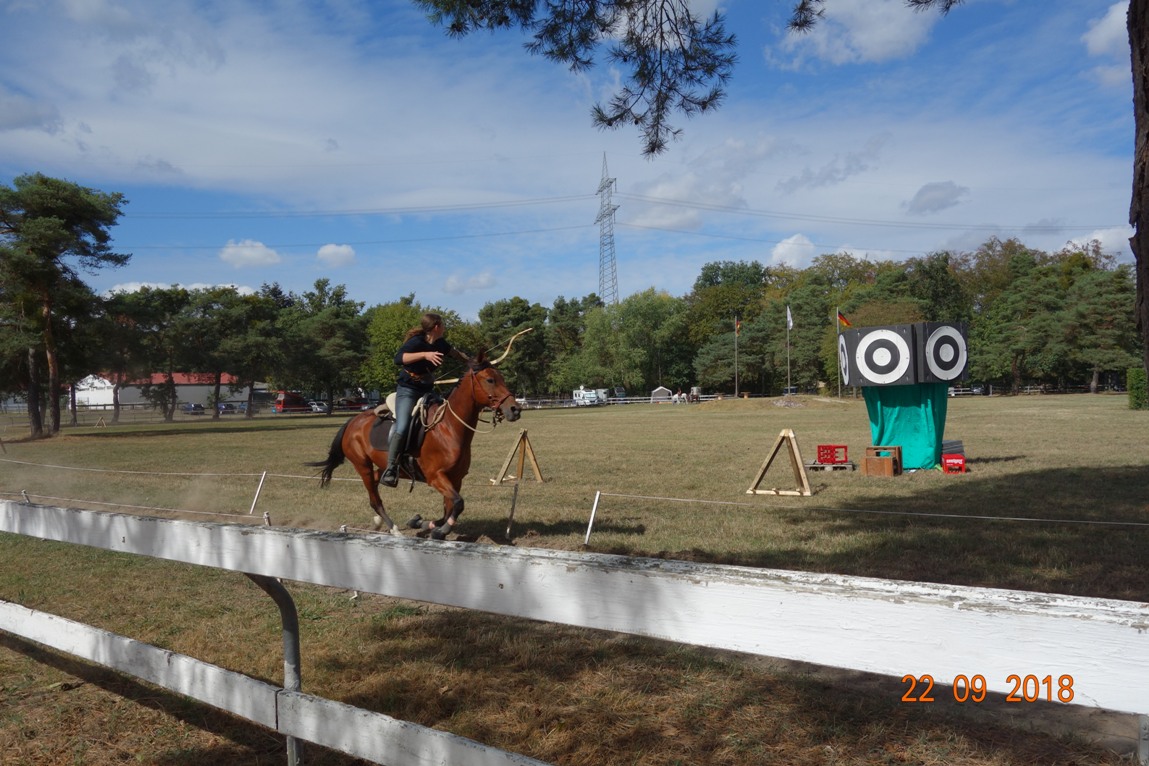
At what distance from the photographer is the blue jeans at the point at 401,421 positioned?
28.8ft

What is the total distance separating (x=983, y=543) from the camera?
8.52 m

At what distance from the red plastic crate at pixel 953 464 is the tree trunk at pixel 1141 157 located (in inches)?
483

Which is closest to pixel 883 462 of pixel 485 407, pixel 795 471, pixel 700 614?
pixel 795 471

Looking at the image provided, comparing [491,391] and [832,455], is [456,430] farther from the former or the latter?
[832,455]

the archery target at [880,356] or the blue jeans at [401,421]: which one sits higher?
the archery target at [880,356]

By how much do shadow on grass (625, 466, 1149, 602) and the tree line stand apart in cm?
2602

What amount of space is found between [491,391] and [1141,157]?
19.9 ft

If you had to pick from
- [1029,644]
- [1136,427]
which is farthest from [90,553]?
[1136,427]

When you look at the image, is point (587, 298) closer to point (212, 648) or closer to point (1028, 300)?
point (1028, 300)

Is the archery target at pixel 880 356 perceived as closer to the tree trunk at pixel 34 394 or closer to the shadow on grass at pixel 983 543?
the shadow on grass at pixel 983 543

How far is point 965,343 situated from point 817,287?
2708 inches

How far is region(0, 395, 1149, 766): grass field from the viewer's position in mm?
3990

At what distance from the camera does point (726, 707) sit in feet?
14.3

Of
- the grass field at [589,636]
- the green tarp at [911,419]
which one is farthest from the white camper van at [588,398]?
the grass field at [589,636]
